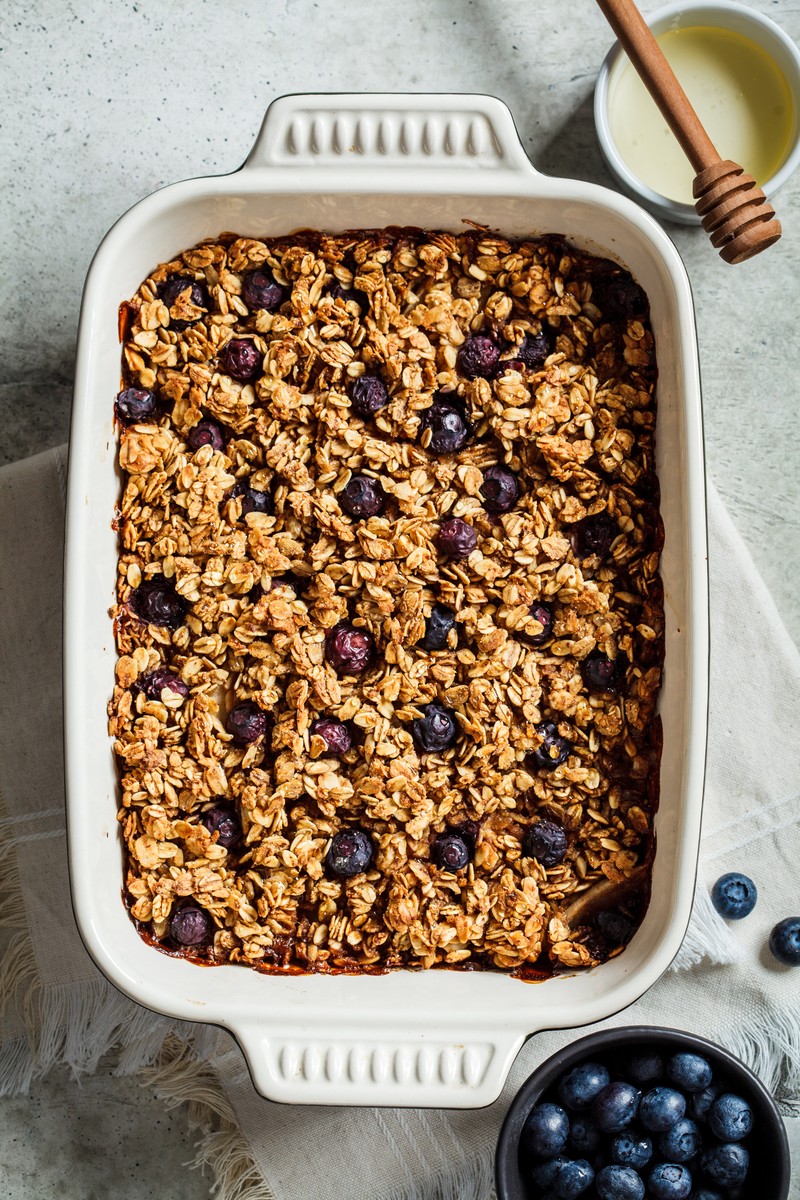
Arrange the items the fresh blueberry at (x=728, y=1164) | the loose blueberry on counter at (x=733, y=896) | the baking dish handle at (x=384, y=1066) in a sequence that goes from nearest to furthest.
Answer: the baking dish handle at (x=384, y=1066)
the fresh blueberry at (x=728, y=1164)
the loose blueberry on counter at (x=733, y=896)

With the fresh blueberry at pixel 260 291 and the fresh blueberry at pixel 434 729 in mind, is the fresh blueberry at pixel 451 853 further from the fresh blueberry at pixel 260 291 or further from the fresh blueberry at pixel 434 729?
the fresh blueberry at pixel 260 291

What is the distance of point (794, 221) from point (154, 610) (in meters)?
1.12

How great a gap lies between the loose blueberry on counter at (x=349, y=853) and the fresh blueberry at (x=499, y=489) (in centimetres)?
45

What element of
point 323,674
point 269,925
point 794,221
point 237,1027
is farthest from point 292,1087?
point 794,221

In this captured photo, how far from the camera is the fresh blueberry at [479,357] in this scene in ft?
4.52

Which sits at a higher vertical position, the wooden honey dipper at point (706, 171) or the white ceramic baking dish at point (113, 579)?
the wooden honey dipper at point (706, 171)

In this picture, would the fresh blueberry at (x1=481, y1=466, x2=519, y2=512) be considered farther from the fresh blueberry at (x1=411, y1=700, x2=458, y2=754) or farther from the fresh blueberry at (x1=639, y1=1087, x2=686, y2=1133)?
the fresh blueberry at (x1=639, y1=1087, x2=686, y2=1133)

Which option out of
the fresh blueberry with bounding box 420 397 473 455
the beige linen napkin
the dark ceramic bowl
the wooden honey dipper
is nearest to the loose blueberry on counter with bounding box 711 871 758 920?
the beige linen napkin

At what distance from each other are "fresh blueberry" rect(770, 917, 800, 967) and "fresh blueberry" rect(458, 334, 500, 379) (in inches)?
35.9

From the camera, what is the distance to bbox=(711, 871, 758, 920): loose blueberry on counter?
157 cm

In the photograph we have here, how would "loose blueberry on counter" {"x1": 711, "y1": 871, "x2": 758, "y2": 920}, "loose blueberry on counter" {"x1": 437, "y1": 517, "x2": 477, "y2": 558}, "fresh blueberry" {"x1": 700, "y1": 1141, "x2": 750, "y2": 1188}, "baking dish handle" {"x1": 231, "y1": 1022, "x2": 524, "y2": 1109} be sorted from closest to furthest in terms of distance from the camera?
"baking dish handle" {"x1": 231, "y1": 1022, "x2": 524, "y2": 1109}
"loose blueberry on counter" {"x1": 437, "y1": 517, "x2": 477, "y2": 558}
"fresh blueberry" {"x1": 700, "y1": 1141, "x2": 750, "y2": 1188}
"loose blueberry on counter" {"x1": 711, "y1": 871, "x2": 758, "y2": 920}

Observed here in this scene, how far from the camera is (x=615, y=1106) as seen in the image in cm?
145

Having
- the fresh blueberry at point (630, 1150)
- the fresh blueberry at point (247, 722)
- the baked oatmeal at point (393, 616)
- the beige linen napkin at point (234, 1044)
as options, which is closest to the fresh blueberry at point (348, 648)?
the baked oatmeal at point (393, 616)

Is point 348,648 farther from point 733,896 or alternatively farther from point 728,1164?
Result: point 728,1164
